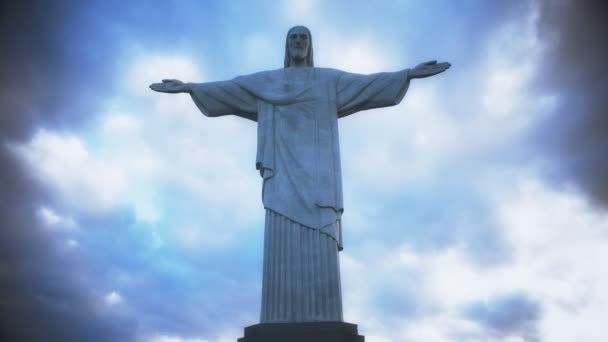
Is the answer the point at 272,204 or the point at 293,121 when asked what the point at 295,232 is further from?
the point at 293,121

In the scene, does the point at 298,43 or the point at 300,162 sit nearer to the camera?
the point at 300,162

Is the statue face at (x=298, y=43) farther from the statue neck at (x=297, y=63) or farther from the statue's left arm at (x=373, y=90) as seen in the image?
the statue's left arm at (x=373, y=90)

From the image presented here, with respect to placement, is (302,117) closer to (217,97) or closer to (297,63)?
(297,63)

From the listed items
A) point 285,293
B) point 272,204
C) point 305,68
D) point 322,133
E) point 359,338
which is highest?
point 305,68

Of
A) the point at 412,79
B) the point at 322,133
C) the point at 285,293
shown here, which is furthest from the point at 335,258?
the point at 412,79

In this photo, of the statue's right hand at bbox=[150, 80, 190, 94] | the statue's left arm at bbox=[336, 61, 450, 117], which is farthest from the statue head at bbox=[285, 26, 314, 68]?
the statue's right hand at bbox=[150, 80, 190, 94]

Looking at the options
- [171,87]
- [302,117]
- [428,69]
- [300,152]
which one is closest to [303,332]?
[300,152]
